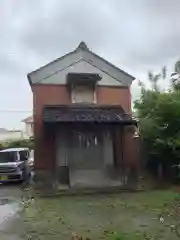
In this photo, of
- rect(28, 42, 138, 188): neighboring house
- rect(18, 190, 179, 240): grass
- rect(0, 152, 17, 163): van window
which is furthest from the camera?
rect(0, 152, 17, 163): van window

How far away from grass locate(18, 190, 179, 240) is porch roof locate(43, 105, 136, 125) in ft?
13.1

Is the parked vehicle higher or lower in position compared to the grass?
higher

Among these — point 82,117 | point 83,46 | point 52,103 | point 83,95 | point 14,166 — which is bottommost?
point 14,166

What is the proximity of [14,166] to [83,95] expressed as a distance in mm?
5290

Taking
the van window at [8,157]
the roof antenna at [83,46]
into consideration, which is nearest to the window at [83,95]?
the roof antenna at [83,46]

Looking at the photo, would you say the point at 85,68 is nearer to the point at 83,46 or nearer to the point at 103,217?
the point at 83,46

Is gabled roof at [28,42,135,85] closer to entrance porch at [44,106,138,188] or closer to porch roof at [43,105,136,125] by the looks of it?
porch roof at [43,105,136,125]

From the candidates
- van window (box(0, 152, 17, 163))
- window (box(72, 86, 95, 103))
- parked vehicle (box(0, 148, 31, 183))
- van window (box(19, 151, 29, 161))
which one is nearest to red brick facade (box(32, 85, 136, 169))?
window (box(72, 86, 95, 103))

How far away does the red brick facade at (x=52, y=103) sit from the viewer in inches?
754

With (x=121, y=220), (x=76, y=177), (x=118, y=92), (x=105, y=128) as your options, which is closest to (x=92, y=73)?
(x=118, y=92)

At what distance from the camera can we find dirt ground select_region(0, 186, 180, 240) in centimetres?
809

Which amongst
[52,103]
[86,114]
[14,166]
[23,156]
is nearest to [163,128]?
[86,114]

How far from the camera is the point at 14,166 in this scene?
19125 millimetres

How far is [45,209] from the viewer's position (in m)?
11.7
